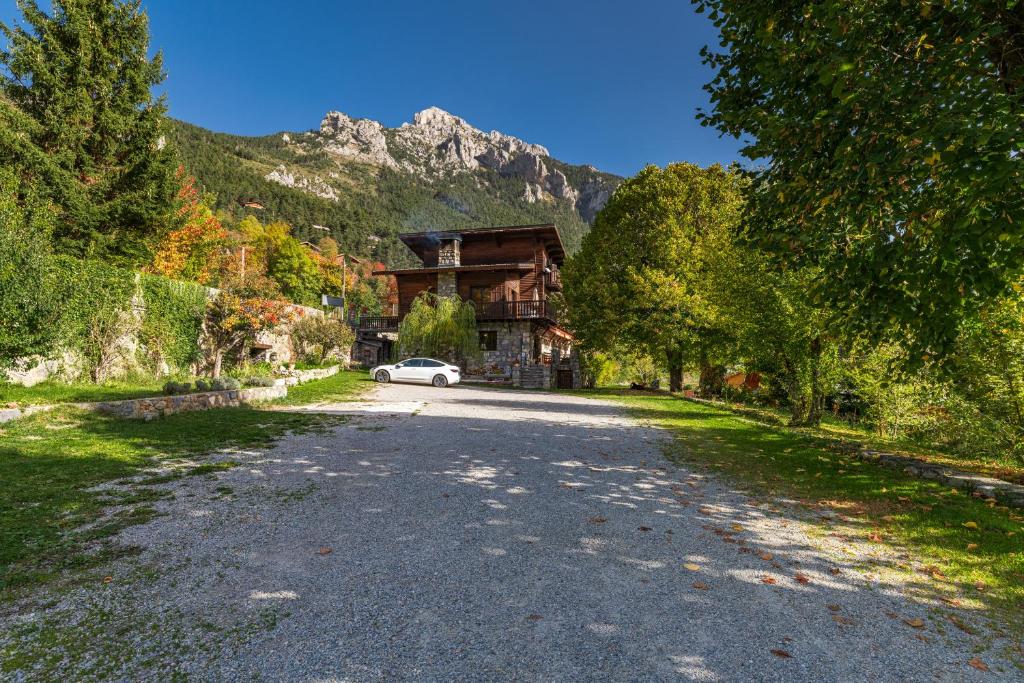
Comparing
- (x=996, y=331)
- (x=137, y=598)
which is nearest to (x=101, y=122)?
(x=137, y=598)

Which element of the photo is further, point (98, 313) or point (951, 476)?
point (98, 313)

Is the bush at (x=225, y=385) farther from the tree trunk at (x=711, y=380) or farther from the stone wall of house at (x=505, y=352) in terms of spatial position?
the tree trunk at (x=711, y=380)

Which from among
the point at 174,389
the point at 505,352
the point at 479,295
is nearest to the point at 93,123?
the point at 174,389

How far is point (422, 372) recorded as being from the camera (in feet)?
76.1

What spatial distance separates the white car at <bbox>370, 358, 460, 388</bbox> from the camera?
75.9ft

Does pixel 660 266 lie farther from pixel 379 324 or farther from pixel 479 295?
pixel 379 324

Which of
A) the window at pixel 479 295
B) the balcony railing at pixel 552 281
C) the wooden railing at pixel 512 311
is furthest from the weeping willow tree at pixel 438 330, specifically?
the balcony railing at pixel 552 281

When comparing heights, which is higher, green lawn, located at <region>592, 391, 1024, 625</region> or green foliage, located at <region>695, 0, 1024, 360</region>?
green foliage, located at <region>695, 0, 1024, 360</region>

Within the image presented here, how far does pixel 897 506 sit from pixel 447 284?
1054 inches

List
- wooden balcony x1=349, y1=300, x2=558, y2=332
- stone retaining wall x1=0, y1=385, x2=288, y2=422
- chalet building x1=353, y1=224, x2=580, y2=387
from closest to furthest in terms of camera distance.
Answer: stone retaining wall x1=0, y1=385, x2=288, y2=422 < wooden balcony x1=349, y1=300, x2=558, y2=332 < chalet building x1=353, y1=224, x2=580, y2=387

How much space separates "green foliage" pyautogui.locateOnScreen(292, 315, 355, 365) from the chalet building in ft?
16.0

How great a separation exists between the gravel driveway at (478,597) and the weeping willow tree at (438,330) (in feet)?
69.1

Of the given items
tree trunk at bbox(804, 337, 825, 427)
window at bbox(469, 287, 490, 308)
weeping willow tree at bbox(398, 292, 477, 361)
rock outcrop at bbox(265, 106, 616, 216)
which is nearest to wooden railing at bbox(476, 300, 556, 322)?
window at bbox(469, 287, 490, 308)

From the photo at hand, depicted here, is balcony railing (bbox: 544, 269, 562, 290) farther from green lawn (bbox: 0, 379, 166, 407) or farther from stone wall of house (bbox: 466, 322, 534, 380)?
green lawn (bbox: 0, 379, 166, 407)
